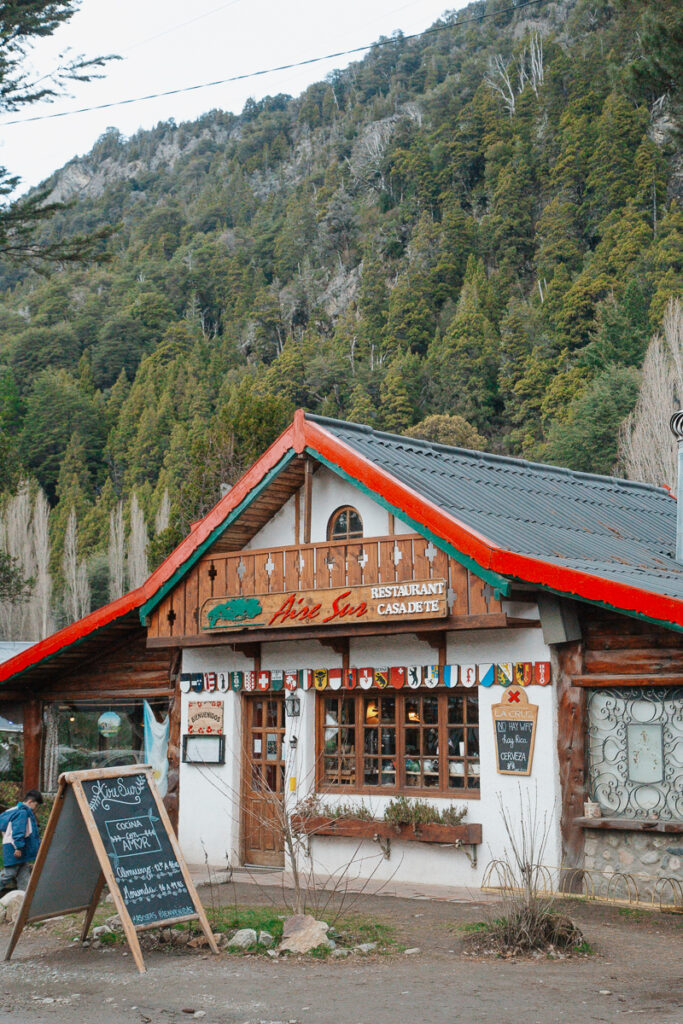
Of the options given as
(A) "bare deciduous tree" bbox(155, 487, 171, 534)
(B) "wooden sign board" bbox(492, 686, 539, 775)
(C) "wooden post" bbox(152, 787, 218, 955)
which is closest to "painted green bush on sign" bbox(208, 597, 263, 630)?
(B) "wooden sign board" bbox(492, 686, 539, 775)

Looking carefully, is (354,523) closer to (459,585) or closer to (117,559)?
(459,585)

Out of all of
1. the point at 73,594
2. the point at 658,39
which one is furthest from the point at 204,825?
the point at 73,594

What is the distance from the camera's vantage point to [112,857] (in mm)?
8531

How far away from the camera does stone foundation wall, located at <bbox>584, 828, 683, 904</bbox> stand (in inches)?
437

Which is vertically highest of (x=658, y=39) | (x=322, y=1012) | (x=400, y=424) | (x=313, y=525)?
(x=400, y=424)

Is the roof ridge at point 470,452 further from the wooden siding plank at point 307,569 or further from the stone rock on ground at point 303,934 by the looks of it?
the stone rock on ground at point 303,934

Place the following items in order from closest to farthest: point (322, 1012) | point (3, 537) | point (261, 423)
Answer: point (322, 1012), point (261, 423), point (3, 537)

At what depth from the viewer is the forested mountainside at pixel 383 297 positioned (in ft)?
170

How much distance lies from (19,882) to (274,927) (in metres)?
3.75

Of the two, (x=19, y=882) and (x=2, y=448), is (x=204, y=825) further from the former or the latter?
(x=2, y=448)

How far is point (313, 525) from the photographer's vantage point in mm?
14836

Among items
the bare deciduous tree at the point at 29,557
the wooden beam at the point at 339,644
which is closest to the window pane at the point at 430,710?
the wooden beam at the point at 339,644

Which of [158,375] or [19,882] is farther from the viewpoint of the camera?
[158,375]

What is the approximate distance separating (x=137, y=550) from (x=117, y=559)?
162cm
